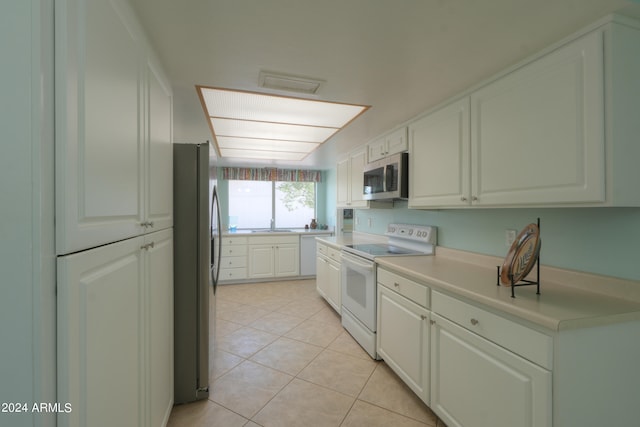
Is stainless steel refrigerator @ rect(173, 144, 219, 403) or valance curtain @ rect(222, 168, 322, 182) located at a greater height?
valance curtain @ rect(222, 168, 322, 182)

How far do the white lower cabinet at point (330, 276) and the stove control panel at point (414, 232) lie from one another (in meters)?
0.70

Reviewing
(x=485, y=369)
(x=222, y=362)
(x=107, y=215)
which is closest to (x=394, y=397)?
(x=485, y=369)

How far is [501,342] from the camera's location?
125 centimetres

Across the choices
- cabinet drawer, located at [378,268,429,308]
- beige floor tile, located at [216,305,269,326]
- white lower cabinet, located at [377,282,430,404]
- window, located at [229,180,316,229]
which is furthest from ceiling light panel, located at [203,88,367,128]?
window, located at [229,180,316,229]

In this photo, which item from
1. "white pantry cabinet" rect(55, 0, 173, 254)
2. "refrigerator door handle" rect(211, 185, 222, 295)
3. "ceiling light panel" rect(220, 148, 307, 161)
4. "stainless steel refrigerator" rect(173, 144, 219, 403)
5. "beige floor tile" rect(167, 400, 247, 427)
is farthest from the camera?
"ceiling light panel" rect(220, 148, 307, 161)

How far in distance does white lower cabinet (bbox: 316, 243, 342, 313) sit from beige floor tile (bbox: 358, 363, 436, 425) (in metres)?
1.11

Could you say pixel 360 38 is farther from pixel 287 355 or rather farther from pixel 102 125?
pixel 287 355

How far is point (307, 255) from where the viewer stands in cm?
509

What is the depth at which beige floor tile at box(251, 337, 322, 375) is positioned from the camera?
232 cm

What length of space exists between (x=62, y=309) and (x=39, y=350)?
0.29ft

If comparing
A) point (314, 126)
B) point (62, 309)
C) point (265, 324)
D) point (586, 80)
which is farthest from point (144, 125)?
point (265, 324)

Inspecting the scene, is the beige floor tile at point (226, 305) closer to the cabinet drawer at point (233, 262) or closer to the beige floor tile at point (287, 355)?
the cabinet drawer at point (233, 262)

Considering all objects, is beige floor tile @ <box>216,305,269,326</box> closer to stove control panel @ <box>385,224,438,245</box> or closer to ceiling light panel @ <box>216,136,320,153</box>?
stove control panel @ <box>385,224,438,245</box>

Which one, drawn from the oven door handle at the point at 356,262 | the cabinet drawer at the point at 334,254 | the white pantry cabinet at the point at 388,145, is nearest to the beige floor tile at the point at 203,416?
the oven door handle at the point at 356,262
